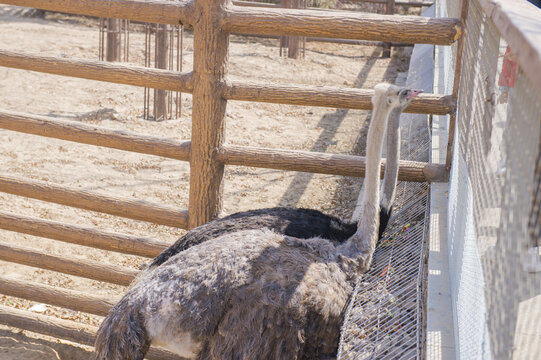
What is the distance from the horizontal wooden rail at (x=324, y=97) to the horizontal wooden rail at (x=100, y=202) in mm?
755

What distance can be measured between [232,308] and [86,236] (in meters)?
1.68

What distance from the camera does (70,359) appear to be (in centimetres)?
389

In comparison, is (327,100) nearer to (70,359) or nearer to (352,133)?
(70,359)

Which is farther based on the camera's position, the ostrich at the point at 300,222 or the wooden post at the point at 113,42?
the wooden post at the point at 113,42

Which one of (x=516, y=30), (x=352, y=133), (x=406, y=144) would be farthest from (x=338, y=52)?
(x=516, y=30)

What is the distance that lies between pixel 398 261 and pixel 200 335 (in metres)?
1.00

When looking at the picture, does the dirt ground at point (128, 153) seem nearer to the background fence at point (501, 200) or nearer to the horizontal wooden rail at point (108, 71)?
the horizontal wooden rail at point (108, 71)

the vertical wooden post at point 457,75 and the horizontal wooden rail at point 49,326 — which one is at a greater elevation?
the vertical wooden post at point 457,75

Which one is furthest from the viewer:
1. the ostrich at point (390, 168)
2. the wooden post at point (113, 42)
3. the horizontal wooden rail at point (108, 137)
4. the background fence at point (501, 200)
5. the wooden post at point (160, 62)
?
the wooden post at point (113, 42)

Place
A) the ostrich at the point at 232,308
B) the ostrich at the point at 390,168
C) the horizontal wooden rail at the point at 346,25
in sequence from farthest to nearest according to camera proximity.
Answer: the ostrich at the point at 390,168, the horizontal wooden rail at the point at 346,25, the ostrich at the point at 232,308

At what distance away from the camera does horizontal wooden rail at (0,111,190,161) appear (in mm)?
3697

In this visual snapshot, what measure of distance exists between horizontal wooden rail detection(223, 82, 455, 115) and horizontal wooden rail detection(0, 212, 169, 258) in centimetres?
96

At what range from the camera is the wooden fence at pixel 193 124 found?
334 centimetres

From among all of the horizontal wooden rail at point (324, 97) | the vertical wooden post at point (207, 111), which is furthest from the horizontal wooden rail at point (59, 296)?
the horizontal wooden rail at point (324, 97)
